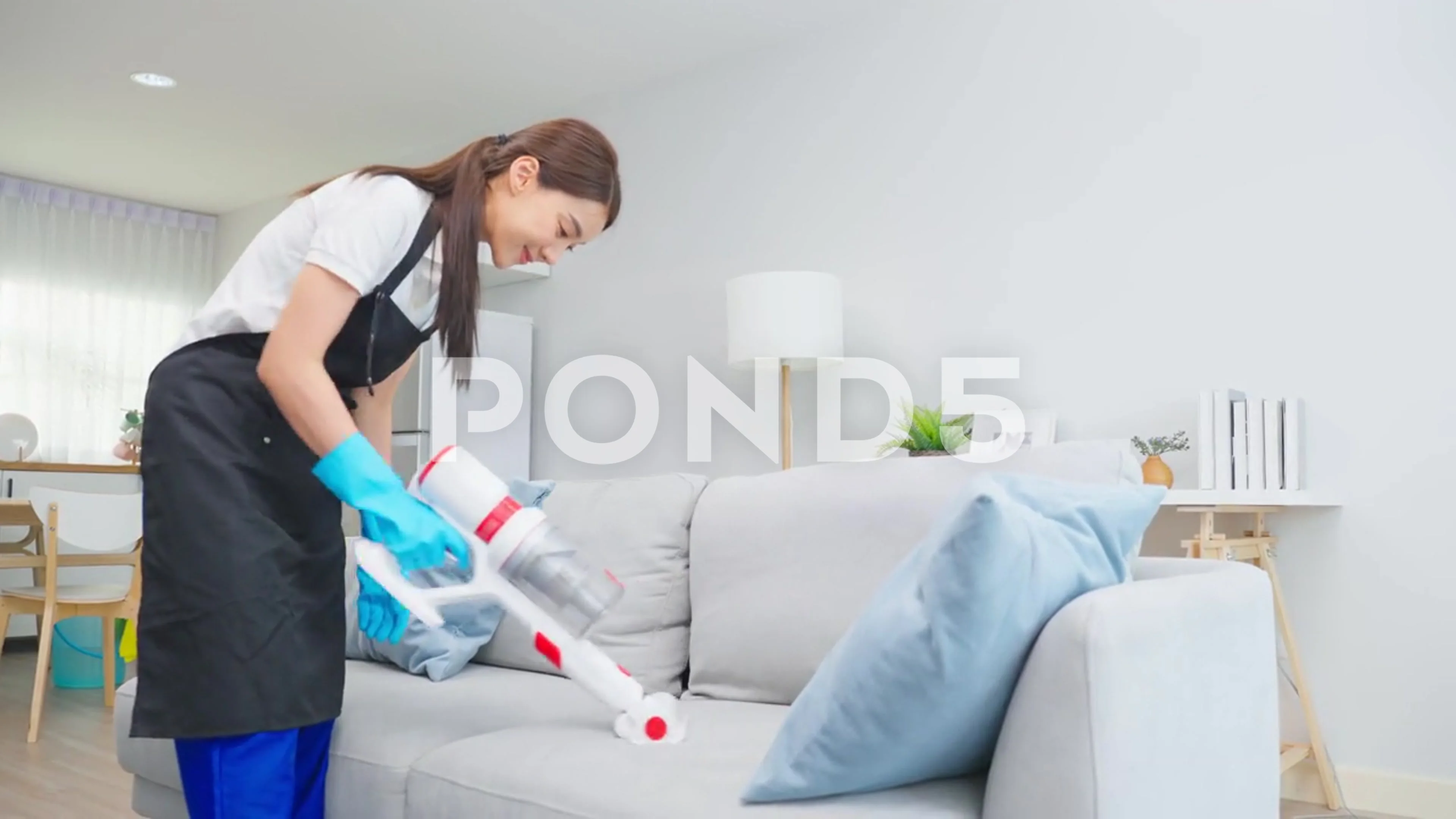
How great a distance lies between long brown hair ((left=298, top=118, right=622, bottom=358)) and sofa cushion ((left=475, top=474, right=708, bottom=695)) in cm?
68

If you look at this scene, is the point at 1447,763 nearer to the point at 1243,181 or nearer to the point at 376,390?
the point at 1243,181

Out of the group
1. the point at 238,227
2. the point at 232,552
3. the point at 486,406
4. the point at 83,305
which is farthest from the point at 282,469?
the point at 238,227

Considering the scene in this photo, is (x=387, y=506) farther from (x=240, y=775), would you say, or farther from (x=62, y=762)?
(x=62, y=762)

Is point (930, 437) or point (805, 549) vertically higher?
point (930, 437)

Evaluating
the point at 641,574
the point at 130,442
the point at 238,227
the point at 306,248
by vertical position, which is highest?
the point at 238,227

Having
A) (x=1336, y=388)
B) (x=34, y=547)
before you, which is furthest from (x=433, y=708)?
(x=34, y=547)

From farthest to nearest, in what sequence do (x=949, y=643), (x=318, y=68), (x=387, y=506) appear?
(x=318, y=68)
(x=387, y=506)
(x=949, y=643)

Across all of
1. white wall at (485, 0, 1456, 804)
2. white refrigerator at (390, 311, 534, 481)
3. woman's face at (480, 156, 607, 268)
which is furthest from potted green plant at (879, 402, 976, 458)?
white refrigerator at (390, 311, 534, 481)

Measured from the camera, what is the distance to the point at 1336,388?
3.00 metres

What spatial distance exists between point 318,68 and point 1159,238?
A: 3.46 metres

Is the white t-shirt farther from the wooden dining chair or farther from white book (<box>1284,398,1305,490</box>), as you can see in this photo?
the wooden dining chair

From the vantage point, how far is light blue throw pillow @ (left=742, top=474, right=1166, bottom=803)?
1.05 m

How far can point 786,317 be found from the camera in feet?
12.0

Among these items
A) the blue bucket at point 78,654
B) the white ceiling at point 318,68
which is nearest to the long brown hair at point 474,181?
the white ceiling at point 318,68
